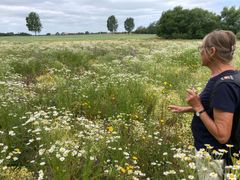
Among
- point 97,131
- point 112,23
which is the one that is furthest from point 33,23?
point 97,131

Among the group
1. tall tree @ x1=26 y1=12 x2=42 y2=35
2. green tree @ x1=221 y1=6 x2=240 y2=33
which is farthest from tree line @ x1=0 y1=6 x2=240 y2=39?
tall tree @ x1=26 y1=12 x2=42 y2=35

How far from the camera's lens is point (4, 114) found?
552cm

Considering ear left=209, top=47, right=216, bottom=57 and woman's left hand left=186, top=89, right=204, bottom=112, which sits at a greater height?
ear left=209, top=47, right=216, bottom=57

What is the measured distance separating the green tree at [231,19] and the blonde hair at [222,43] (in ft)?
257

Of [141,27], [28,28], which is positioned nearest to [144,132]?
[141,27]

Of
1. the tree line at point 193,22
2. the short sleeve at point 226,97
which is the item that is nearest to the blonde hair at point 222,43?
the short sleeve at point 226,97

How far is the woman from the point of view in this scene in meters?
2.83

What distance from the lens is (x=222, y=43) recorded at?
2.89m

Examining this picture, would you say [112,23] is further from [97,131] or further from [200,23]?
[97,131]

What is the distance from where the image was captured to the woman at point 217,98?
283 centimetres

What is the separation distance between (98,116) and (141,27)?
90.5 metres

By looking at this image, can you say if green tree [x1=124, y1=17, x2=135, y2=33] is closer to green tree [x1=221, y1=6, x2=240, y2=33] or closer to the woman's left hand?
green tree [x1=221, y1=6, x2=240, y2=33]

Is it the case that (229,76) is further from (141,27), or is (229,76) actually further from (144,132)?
(141,27)

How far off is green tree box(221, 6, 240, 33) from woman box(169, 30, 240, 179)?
78.2 metres
